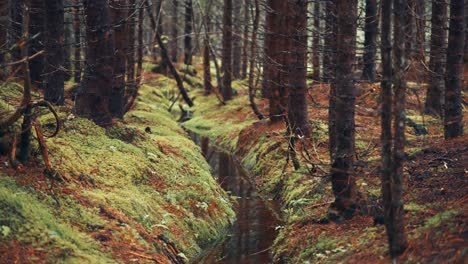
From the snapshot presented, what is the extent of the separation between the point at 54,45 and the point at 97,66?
1314 millimetres

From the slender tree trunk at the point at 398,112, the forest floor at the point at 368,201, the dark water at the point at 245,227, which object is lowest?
the dark water at the point at 245,227

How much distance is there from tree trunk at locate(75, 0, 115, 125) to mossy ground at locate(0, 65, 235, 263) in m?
0.71

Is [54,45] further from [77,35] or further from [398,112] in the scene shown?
[77,35]

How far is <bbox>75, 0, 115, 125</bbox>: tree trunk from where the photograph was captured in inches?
563

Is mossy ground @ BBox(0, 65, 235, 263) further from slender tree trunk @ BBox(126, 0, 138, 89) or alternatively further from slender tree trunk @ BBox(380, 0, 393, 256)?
slender tree trunk @ BBox(380, 0, 393, 256)

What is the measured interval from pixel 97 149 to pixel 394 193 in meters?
7.74

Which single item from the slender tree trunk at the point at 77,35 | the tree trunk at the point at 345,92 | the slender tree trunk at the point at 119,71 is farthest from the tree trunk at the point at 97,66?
the tree trunk at the point at 345,92

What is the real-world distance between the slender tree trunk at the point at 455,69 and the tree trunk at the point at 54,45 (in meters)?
10.5

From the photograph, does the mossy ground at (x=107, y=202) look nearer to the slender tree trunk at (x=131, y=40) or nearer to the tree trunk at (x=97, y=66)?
the tree trunk at (x=97, y=66)

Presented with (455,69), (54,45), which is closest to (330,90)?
(455,69)

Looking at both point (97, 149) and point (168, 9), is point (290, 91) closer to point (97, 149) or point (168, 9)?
point (97, 149)

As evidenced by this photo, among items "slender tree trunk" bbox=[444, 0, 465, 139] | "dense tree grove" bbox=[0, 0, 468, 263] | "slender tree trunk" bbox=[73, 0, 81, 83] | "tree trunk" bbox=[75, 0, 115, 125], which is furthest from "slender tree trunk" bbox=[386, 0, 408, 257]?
"tree trunk" bbox=[75, 0, 115, 125]

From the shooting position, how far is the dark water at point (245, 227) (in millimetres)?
11164

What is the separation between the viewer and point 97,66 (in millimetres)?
14414
